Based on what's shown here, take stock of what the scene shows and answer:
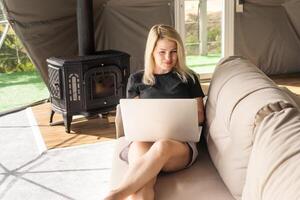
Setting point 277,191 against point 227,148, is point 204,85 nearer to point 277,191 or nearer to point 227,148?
point 227,148

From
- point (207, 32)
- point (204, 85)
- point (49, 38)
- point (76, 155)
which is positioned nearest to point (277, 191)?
point (76, 155)

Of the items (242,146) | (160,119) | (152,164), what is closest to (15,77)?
(160,119)

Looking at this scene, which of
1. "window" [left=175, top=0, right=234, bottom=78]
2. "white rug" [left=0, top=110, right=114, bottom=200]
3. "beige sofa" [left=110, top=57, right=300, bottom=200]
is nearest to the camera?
"beige sofa" [left=110, top=57, right=300, bottom=200]

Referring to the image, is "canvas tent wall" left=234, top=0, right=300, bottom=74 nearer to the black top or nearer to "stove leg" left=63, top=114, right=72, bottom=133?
"stove leg" left=63, top=114, right=72, bottom=133

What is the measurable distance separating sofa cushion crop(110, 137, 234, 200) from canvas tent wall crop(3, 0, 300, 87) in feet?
9.05

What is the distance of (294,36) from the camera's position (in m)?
5.74

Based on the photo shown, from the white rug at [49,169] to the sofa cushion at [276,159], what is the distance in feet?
4.91

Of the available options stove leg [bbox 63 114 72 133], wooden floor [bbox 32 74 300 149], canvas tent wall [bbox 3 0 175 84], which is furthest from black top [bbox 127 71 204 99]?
canvas tent wall [bbox 3 0 175 84]

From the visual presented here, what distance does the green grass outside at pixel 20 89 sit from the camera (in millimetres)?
5034

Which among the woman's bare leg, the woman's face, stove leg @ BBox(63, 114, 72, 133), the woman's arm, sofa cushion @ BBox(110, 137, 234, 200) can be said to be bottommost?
stove leg @ BBox(63, 114, 72, 133)

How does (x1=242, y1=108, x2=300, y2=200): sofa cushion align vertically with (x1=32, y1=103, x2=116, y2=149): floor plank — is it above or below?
above

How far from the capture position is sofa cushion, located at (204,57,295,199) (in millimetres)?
1654

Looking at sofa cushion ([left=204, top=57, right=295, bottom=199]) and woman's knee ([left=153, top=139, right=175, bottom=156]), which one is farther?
woman's knee ([left=153, top=139, right=175, bottom=156])

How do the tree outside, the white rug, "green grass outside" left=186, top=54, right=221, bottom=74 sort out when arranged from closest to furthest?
the white rug, the tree outside, "green grass outside" left=186, top=54, right=221, bottom=74
